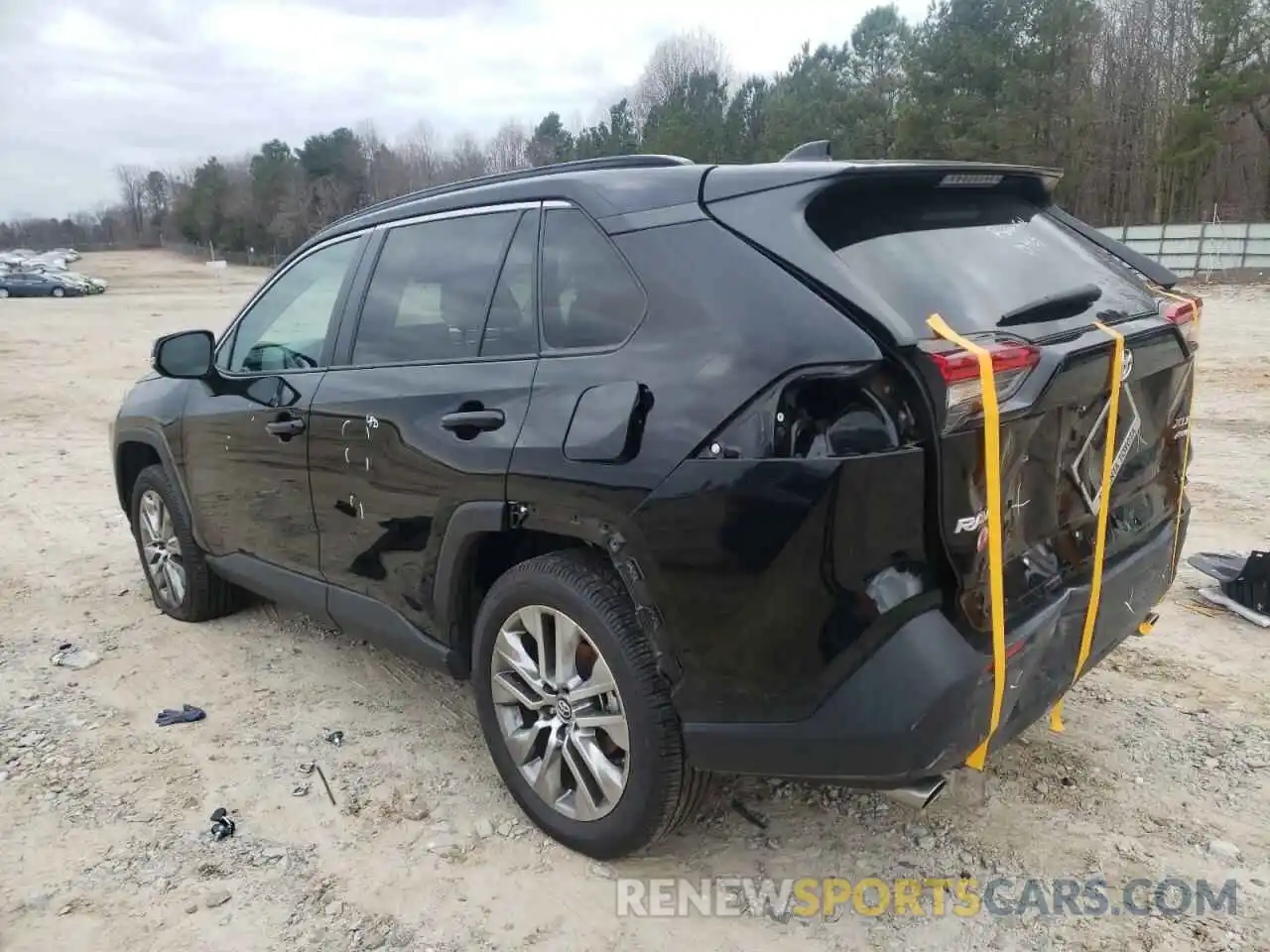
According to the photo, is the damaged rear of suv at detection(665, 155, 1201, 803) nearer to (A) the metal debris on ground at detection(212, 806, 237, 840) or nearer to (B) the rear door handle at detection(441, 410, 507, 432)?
(B) the rear door handle at detection(441, 410, 507, 432)

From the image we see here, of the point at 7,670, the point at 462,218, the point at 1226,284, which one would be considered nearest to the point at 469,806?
the point at 462,218

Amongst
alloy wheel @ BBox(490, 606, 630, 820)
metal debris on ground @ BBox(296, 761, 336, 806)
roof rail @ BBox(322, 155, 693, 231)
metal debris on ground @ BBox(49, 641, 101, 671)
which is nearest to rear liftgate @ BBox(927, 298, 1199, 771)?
alloy wheel @ BBox(490, 606, 630, 820)

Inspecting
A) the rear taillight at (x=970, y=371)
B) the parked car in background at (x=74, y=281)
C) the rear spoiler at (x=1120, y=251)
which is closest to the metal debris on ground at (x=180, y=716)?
the rear taillight at (x=970, y=371)

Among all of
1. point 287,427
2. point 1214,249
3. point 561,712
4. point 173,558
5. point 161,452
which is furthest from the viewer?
point 1214,249

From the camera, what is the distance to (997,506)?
7.37ft

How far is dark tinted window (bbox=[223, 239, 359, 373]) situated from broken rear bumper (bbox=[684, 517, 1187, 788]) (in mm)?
2228

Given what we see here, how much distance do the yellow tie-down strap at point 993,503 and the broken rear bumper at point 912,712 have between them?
3 centimetres

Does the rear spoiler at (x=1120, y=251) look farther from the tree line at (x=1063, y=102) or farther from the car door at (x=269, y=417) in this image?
the tree line at (x=1063, y=102)

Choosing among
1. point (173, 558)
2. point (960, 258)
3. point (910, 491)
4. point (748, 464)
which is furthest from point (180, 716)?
point (960, 258)

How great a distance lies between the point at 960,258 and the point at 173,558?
4.03 meters

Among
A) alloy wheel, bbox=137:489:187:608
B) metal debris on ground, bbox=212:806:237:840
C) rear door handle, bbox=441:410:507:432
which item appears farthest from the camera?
alloy wheel, bbox=137:489:187:608

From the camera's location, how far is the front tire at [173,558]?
15.4ft

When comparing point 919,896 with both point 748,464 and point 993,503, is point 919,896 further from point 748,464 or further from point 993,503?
point 748,464

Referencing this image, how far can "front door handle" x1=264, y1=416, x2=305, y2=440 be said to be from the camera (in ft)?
11.8
